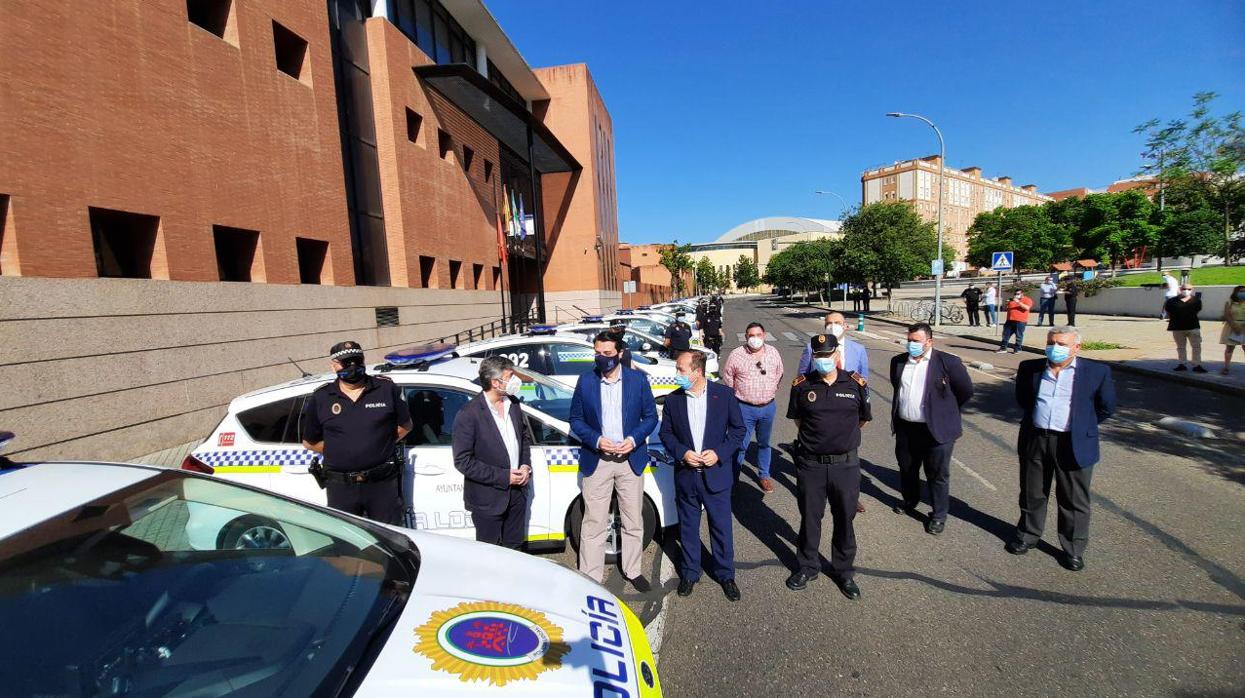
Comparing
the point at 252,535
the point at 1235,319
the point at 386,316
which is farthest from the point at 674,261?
the point at 252,535

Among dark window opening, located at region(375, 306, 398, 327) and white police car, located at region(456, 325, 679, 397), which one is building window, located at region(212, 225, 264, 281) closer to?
dark window opening, located at region(375, 306, 398, 327)

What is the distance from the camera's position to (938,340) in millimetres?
17922

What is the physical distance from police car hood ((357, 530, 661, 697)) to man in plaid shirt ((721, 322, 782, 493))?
146 inches

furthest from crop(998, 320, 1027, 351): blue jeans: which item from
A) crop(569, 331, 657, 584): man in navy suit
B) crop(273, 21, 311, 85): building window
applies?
crop(273, 21, 311, 85): building window

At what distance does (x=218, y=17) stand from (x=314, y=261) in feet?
14.8

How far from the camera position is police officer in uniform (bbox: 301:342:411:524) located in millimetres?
Answer: 3594

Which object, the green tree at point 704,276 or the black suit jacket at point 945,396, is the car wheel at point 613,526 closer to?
the black suit jacket at point 945,396

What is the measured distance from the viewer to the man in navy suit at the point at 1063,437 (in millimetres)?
3900

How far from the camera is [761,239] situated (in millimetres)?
177125

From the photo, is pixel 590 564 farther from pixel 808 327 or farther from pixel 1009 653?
pixel 808 327

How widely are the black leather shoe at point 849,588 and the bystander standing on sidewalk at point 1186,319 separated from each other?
10444 mm

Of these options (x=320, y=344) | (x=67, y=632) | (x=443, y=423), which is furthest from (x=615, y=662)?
(x=320, y=344)

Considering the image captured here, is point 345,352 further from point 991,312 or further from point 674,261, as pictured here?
point 674,261

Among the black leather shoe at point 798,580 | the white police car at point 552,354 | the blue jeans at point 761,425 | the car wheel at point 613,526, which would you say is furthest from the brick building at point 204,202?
the black leather shoe at point 798,580
